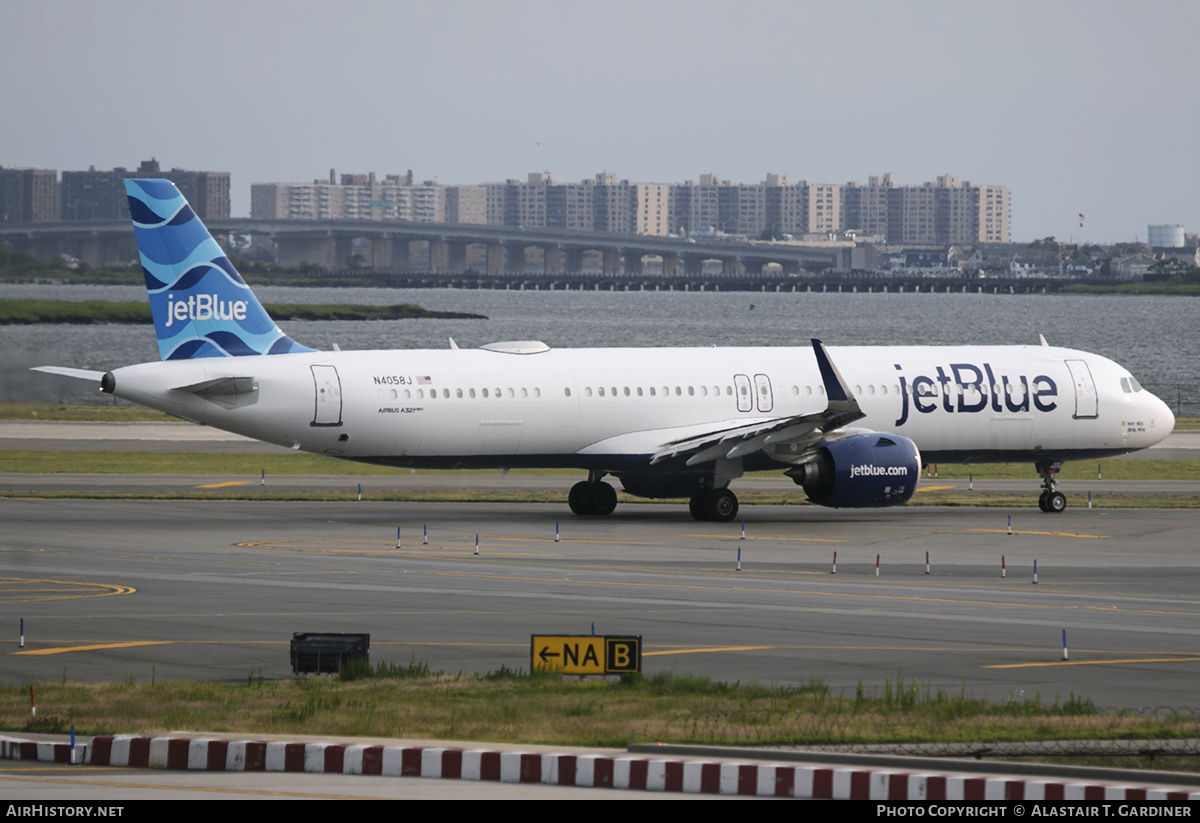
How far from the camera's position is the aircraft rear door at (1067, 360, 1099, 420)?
47.1 m

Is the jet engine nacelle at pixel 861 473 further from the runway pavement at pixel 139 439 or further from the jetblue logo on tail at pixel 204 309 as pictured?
the runway pavement at pixel 139 439

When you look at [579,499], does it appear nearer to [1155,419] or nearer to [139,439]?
[1155,419]

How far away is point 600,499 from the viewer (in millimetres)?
44875

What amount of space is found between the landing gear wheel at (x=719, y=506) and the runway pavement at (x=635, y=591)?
0.43 metres

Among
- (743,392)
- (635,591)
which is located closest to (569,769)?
(635,591)

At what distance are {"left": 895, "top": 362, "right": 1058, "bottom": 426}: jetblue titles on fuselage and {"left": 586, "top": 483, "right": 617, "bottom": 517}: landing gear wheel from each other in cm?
864

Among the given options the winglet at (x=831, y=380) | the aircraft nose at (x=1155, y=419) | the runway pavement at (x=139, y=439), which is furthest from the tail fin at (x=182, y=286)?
the aircraft nose at (x=1155, y=419)

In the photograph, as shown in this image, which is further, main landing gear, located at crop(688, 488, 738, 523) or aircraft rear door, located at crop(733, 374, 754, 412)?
aircraft rear door, located at crop(733, 374, 754, 412)

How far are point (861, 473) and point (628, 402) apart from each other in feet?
22.9

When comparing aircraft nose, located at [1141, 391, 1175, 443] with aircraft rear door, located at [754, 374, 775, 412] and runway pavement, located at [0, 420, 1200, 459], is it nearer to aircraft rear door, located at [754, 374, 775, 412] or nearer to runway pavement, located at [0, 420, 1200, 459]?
aircraft rear door, located at [754, 374, 775, 412]

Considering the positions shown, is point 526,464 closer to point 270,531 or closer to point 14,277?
point 270,531

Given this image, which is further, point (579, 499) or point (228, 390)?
point (579, 499)

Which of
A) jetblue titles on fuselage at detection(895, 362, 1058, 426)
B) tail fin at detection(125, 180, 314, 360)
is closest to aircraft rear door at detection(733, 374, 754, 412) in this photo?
jetblue titles on fuselage at detection(895, 362, 1058, 426)

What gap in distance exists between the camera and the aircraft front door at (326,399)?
41000 mm
